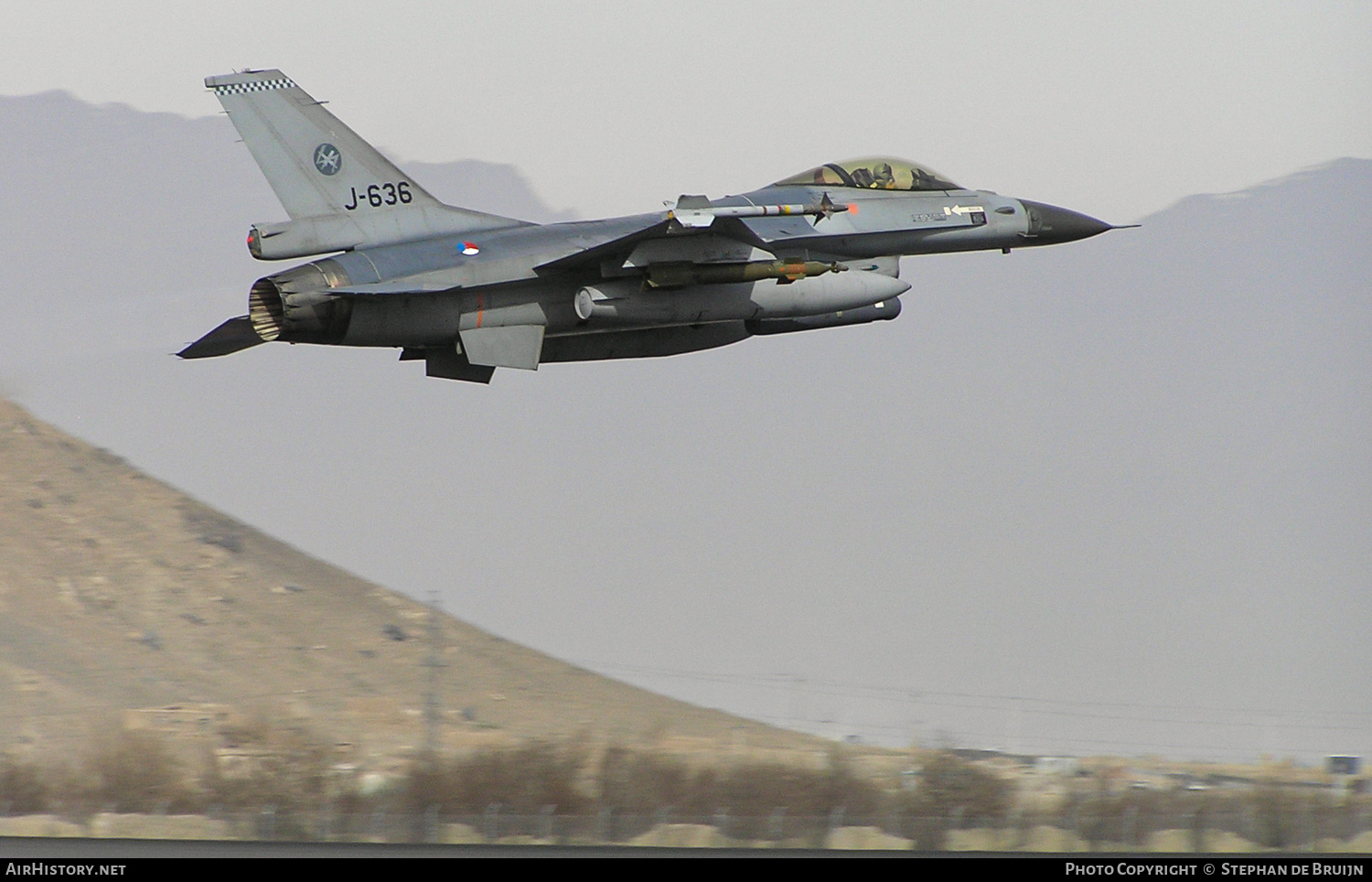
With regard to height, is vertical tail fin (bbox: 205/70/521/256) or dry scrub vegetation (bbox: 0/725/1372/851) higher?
vertical tail fin (bbox: 205/70/521/256)

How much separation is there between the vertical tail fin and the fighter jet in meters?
0.02

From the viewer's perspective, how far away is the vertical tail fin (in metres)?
21.2

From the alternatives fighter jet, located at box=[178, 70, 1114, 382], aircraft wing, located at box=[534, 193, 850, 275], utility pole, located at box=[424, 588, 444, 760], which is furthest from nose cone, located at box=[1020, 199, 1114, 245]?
utility pole, located at box=[424, 588, 444, 760]

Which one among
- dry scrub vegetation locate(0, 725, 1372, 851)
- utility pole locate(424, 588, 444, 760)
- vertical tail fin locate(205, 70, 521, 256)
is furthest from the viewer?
utility pole locate(424, 588, 444, 760)

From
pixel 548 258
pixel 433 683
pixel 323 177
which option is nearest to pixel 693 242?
pixel 548 258

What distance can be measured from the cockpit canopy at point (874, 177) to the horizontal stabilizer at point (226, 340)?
7533mm

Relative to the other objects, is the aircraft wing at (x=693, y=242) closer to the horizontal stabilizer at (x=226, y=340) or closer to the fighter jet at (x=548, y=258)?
the fighter jet at (x=548, y=258)

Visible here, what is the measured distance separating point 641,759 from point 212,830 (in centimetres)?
1249

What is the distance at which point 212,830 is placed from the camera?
3788 centimetres

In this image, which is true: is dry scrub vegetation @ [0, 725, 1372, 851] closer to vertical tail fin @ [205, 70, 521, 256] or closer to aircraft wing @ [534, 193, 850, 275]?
vertical tail fin @ [205, 70, 521, 256]

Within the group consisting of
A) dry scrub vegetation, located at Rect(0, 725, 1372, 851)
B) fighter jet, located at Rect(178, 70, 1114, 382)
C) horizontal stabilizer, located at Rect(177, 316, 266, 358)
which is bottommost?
dry scrub vegetation, located at Rect(0, 725, 1372, 851)

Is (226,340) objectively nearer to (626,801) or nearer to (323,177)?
(323,177)

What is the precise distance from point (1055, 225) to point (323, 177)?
1056 centimetres

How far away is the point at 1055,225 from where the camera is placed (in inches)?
931
